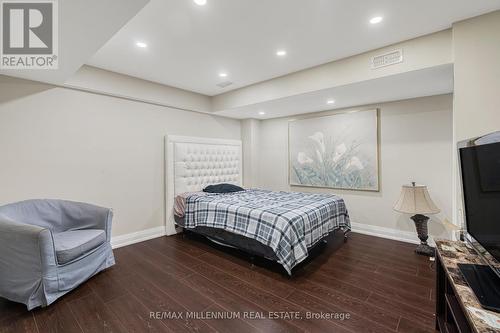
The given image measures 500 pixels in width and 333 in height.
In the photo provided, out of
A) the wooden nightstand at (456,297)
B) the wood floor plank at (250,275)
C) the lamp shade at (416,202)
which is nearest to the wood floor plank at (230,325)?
the wood floor plank at (250,275)

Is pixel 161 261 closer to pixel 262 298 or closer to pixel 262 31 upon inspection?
pixel 262 298

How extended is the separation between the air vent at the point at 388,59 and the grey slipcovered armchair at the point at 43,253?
3609mm

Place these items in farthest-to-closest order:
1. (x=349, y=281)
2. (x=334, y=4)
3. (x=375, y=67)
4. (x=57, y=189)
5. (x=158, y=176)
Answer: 1. (x=158, y=176)
2. (x=57, y=189)
3. (x=375, y=67)
4. (x=349, y=281)
5. (x=334, y=4)

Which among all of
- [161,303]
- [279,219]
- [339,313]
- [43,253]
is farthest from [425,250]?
[43,253]

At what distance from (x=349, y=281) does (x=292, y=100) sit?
258cm

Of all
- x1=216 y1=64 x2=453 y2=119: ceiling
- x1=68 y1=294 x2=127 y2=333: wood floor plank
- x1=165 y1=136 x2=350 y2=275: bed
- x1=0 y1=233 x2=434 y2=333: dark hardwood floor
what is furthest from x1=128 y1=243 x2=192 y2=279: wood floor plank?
x1=216 y1=64 x2=453 y2=119: ceiling

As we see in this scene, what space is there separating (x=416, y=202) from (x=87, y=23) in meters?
3.95

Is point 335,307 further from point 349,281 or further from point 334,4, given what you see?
point 334,4

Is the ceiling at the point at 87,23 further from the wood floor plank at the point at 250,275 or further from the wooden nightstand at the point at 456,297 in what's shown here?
the wood floor plank at the point at 250,275

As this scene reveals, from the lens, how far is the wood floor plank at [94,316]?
1.75 metres

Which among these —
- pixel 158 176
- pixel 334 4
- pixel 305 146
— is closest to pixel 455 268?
pixel 334 4

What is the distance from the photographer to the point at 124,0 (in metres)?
1.35

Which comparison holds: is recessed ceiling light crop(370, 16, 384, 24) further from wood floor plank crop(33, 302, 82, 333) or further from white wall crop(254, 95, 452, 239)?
wood floor plank crop(33, 302, 82, 333)

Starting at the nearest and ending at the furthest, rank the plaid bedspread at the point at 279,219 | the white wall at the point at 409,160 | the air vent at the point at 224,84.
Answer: the plaid bedspread at the point at 279,219 < the white wall at the point at 409,160 < the air vent at the point at 224,84
